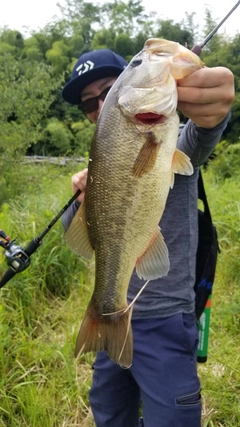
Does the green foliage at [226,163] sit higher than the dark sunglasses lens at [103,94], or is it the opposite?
the dark sunglasses lens at [103,94]

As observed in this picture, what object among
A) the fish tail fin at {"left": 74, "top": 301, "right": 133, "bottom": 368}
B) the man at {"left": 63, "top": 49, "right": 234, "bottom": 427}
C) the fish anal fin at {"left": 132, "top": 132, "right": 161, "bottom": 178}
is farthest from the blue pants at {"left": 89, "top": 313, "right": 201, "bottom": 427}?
the fish anal fin at {"left": 132, "top": 132, "right": 161, "bottom": 178}

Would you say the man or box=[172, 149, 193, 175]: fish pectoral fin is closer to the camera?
box=[172, 149, 193, 175]: fish pectoral fin

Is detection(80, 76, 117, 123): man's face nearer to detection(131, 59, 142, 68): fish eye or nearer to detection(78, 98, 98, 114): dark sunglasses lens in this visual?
detection(78, 98, 98, 114): dark sunglasses lens

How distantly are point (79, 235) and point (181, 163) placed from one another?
1.47 ft

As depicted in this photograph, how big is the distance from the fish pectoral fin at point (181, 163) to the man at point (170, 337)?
0.17 metres

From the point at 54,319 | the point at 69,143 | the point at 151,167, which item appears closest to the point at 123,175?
the point at 151,167

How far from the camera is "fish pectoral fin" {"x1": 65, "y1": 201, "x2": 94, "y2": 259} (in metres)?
1.46

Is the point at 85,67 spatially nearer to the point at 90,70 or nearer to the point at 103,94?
the point at 90,70

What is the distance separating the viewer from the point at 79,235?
1.49m

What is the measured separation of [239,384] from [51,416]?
3.74 feet

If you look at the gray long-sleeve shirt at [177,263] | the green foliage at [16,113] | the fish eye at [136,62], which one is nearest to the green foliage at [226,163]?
the green foliage at [16,113]

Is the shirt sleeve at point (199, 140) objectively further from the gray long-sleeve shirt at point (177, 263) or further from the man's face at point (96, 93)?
the man's face at point (96, 93)

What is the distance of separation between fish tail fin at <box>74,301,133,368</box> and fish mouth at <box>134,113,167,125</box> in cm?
67

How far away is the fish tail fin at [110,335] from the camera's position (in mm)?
1503
